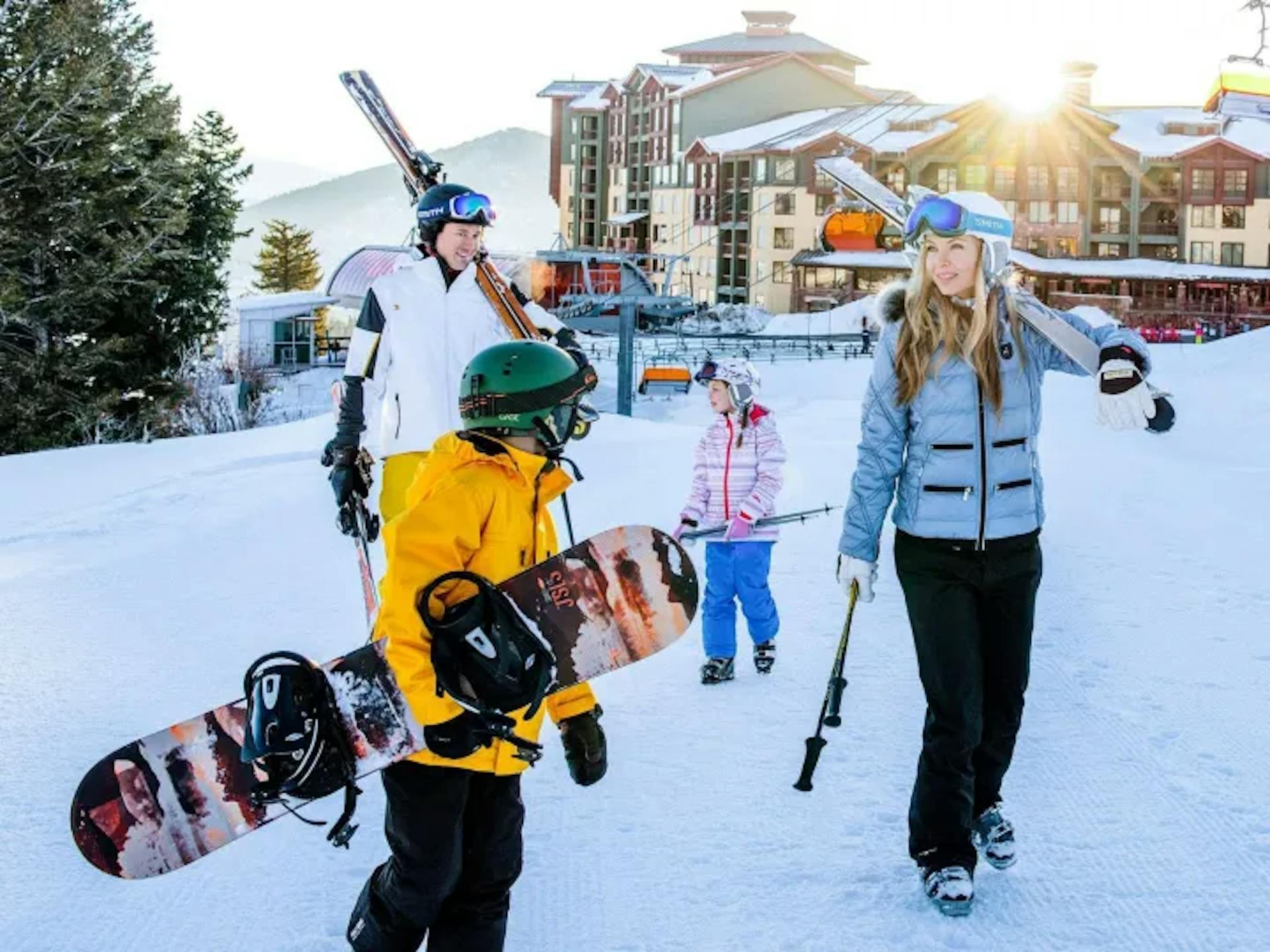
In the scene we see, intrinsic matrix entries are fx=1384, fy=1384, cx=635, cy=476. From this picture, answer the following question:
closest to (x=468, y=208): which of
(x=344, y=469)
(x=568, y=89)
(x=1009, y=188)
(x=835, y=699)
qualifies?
(x=344, y=469)

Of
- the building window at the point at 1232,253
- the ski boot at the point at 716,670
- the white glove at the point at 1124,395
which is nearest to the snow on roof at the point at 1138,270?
the building window at the point at 1232,253

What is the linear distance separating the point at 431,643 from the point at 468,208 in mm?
2745

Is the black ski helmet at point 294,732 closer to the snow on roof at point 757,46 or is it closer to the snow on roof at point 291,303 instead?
the snow on roof at point 291,303

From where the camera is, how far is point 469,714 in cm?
309

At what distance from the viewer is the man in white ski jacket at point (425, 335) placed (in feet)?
18.0

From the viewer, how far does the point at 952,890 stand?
3920 mm

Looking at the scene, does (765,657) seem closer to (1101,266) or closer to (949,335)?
(949,335)

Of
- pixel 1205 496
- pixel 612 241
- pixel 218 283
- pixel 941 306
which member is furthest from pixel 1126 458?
pixel 612 241

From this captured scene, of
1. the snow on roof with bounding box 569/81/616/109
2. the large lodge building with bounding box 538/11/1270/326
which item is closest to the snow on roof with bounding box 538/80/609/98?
the snow on roof with bounding box 569/81/616/109

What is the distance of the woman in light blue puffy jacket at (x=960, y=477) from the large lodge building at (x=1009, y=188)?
4936cm

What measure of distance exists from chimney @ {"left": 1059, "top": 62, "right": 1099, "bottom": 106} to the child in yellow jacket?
67445 millimetres

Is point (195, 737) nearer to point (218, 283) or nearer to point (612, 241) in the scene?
point (218, 283)

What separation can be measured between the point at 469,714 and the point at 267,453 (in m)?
12.9

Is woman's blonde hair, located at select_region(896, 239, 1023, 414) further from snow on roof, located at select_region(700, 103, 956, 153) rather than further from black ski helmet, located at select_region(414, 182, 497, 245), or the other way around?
snow on roof, located at select_region(700, 103, 956, 153)
